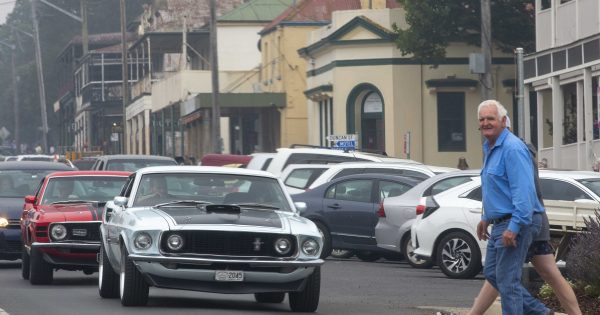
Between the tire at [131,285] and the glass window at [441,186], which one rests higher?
the glass window at [441,186]

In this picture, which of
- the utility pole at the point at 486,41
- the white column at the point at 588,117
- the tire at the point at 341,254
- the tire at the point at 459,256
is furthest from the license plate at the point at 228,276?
the utility pole at the point at 486,41

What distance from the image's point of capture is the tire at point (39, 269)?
58.1 ft

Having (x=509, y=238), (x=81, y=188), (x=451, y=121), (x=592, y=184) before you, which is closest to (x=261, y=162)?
(x=81, y=188)

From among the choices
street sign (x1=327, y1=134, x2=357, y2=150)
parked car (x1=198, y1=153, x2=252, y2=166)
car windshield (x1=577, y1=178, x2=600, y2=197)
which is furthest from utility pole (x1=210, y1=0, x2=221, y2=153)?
car windshield (x1=577, y1=178, x2=600, y2=197)

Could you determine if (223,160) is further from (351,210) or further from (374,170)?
(351,210)

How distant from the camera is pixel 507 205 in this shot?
10695 millimetres

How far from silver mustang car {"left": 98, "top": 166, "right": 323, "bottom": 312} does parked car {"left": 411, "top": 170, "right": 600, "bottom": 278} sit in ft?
19.4

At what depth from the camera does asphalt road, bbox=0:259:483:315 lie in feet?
47.5

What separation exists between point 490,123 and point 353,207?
1334cm

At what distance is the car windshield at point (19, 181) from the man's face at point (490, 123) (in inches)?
490

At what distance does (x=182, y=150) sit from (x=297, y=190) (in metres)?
46.1

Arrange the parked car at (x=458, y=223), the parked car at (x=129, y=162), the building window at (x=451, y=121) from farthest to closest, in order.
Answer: the building window at (x=451, y=121) → the parked car at (x=129, y=162) → the parked car at (x=458, y=223)

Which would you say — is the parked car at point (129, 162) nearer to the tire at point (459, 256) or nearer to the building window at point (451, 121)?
the tire at point (459, 256)

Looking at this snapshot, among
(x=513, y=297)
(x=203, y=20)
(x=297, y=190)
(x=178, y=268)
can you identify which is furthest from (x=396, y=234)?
(x=203, y=20)
